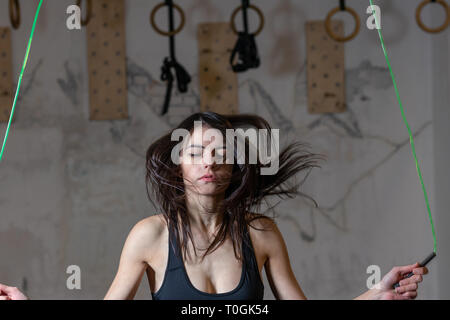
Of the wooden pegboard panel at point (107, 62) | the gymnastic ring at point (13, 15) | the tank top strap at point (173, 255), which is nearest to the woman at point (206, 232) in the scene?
the tank top strap at point (173, 255)

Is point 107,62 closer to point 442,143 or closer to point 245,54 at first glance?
point 245,54

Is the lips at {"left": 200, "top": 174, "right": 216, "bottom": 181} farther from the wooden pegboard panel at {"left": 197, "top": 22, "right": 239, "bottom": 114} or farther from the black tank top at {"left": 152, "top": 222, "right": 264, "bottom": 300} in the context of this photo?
the wooden pegboard panel at {"left": 197, "top": 22, "right": 239, "bottom": 114}

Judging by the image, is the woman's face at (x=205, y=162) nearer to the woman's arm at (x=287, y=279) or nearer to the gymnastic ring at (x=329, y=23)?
the woman's arm at (x=287, y=279)

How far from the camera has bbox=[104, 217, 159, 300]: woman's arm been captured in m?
0.45

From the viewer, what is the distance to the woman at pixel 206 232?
0.45 meters

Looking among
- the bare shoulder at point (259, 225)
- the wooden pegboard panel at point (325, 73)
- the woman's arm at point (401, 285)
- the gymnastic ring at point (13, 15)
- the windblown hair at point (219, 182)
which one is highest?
the gymnastic ring at point (13, 15)

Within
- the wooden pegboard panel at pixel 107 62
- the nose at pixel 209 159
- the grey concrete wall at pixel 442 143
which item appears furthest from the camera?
the grey concrete wall at pixel 442 143

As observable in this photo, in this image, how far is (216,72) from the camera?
0.64m

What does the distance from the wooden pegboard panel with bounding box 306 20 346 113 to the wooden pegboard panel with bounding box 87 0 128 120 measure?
20 cm

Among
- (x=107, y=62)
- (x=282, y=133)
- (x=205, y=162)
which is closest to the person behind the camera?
→ (x=205, y=162)

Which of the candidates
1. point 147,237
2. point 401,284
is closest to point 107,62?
point 147,237

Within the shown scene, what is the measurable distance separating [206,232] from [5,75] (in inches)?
11.5

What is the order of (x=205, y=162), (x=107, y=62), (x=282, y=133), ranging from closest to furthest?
(x=205, y=162) < (x=107, y=62) < (x=282, y=133)

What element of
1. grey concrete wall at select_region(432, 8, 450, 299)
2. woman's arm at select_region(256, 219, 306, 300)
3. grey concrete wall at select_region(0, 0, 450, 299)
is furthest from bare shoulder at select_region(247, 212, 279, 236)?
grey concrete wall at select_region(432, 8, 450, 299)
